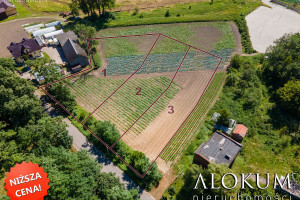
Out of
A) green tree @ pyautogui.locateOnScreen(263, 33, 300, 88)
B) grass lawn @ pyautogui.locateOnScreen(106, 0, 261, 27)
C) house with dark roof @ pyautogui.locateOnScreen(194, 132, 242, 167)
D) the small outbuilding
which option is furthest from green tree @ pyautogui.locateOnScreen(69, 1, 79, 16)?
the small outbuilding

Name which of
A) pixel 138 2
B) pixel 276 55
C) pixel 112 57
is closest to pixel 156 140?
pixel 112 57

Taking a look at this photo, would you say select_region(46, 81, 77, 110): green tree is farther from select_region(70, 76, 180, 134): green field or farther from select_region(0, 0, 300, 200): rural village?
select_region(70, 76, 180, 134): green field

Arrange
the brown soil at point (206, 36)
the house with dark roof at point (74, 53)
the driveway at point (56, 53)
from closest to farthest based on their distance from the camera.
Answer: the house with dark roof at point (74, 53) → the driveway at point (56, 53) → the brown soil at point (206, 36)

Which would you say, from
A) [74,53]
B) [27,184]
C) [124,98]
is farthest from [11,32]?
[27,184]

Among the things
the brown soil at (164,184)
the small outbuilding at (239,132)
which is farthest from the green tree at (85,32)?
the small outbuilding at (239,132)

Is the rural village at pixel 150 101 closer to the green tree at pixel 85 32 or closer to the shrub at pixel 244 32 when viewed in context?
the green tree at pixel 85 32

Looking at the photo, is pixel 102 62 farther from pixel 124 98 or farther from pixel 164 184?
pixel 164 184
